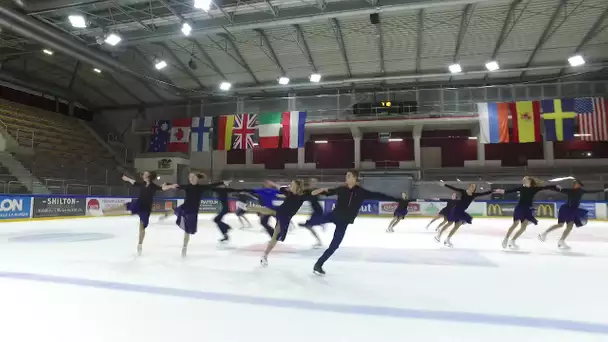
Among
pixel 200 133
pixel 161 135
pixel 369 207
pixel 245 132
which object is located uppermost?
pixel 161 135

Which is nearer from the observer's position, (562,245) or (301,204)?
(301,204)

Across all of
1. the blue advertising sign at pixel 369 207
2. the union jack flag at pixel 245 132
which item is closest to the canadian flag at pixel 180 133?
the union jack flag at pixel 245 132

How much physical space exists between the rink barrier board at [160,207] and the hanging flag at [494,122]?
3664mm

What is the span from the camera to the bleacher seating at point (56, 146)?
2178 cm

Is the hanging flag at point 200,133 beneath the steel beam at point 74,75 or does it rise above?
beneath

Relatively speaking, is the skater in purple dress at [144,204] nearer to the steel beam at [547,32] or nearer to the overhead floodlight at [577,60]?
Answer: the steel beam at [547,32]

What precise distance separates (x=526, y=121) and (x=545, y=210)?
5230 millimetres

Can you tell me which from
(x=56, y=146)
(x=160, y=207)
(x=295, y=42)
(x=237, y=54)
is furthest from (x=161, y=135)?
(x=295, y=42)

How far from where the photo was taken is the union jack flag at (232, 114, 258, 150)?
24156 millimetres

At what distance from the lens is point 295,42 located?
20625 mm

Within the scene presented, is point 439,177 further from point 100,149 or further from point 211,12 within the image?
point 100,149

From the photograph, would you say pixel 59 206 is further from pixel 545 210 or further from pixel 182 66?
pixel 545 210

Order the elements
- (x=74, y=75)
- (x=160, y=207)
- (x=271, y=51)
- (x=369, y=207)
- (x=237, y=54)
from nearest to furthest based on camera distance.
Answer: (x=160, y=207), (x=271, y=51), (x=369, y=207), (x=237, y=54), (x=74, y=75)

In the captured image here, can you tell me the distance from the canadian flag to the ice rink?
1980 centimetres
